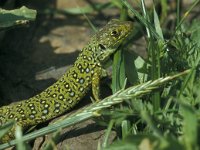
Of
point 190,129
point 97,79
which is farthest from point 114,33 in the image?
point 190,129

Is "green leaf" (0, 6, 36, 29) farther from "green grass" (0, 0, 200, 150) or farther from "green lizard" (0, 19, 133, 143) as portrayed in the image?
"green grass" (0, 0, 200, 150)

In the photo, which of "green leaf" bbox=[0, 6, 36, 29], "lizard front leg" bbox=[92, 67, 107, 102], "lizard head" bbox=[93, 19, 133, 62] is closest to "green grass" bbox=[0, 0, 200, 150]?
"lizard head" bbox=[93, 19, 133, 62]

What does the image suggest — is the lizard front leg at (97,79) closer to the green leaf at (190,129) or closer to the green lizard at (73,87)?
the green lizard at (73,87)

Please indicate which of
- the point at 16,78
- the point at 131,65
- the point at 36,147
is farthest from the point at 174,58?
the point at 16,78

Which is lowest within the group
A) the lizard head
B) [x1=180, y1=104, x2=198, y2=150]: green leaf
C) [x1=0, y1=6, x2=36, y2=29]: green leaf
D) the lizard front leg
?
[x1=180, y1=104, x2=198, y2=150]: green leaf

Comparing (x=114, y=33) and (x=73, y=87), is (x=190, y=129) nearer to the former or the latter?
(x=73, y=87)

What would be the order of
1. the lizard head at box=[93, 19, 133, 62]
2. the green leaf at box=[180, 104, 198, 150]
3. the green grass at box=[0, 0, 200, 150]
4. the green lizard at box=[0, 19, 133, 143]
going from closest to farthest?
the green leaf at box=[180, 104, 198, 150] → the green grass at box=[0, 0, 200, 150] → the green lizard at box=[0, 19, 133, 143] → the lizard head at box=[93, 19, 133, 62]

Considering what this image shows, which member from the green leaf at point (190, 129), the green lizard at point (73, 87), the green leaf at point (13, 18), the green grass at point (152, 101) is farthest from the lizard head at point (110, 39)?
the green leaf at point (190, 129)
